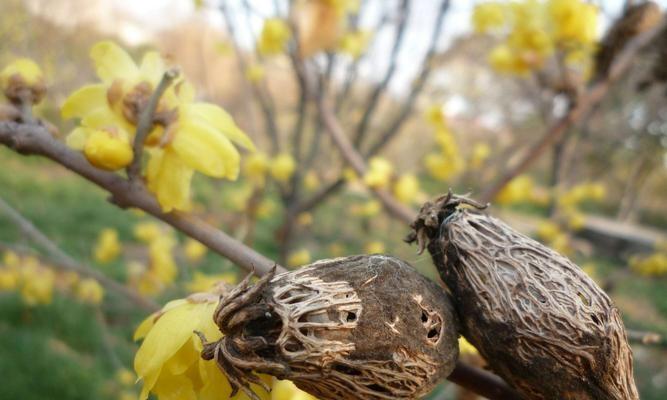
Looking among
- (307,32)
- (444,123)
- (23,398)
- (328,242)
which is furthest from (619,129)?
(23,398)

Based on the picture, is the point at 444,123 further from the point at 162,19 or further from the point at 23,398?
the point at 162,19

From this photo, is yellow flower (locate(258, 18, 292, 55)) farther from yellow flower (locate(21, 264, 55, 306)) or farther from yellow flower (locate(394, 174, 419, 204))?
yellow flower (locate(21, 264, 55, 306))

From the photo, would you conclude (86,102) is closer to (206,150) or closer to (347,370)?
(206,150)

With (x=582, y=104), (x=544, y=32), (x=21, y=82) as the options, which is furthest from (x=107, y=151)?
(x=544, y=32)

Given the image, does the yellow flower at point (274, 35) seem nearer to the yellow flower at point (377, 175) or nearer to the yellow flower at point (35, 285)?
the yellow flower at point (377, 175)

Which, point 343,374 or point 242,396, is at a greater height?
point 343,374

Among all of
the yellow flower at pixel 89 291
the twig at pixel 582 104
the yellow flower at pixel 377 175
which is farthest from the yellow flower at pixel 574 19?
the yellow flower at pixel 89 291
